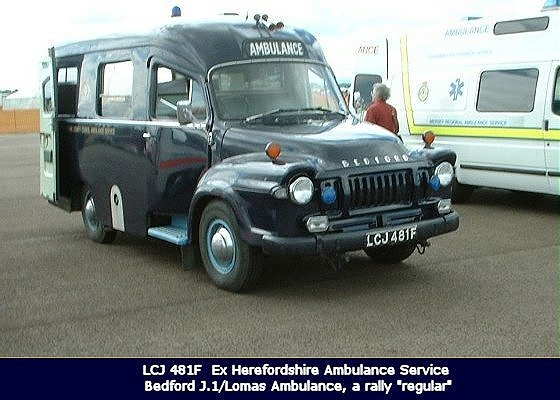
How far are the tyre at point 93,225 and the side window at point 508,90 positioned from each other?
5.65m

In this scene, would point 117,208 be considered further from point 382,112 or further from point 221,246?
point 382,112

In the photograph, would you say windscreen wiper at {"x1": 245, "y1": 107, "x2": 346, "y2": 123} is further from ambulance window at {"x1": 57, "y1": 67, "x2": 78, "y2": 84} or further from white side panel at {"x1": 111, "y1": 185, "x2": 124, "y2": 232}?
ambulance window at {"x1": 57, "y1": 67, "x2": 78, "y2": 84}

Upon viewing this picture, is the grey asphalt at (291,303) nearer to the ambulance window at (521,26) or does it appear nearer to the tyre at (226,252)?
the tyre at (226,252)

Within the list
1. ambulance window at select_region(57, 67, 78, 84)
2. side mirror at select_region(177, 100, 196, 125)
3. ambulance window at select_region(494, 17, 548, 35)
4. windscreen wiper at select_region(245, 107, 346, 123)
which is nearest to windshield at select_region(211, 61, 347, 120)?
windscreen wiper at select_region(245, 107, 346, 123)

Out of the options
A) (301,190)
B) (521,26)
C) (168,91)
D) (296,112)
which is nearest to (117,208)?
(168,91)

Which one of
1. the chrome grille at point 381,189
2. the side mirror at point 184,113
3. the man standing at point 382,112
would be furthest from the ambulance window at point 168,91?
the man standing at point 382,112

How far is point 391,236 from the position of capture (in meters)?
6.85

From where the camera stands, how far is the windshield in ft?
25.1

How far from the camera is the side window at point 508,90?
1103cm

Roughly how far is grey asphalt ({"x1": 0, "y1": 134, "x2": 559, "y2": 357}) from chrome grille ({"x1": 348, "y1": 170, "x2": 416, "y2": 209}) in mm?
776
